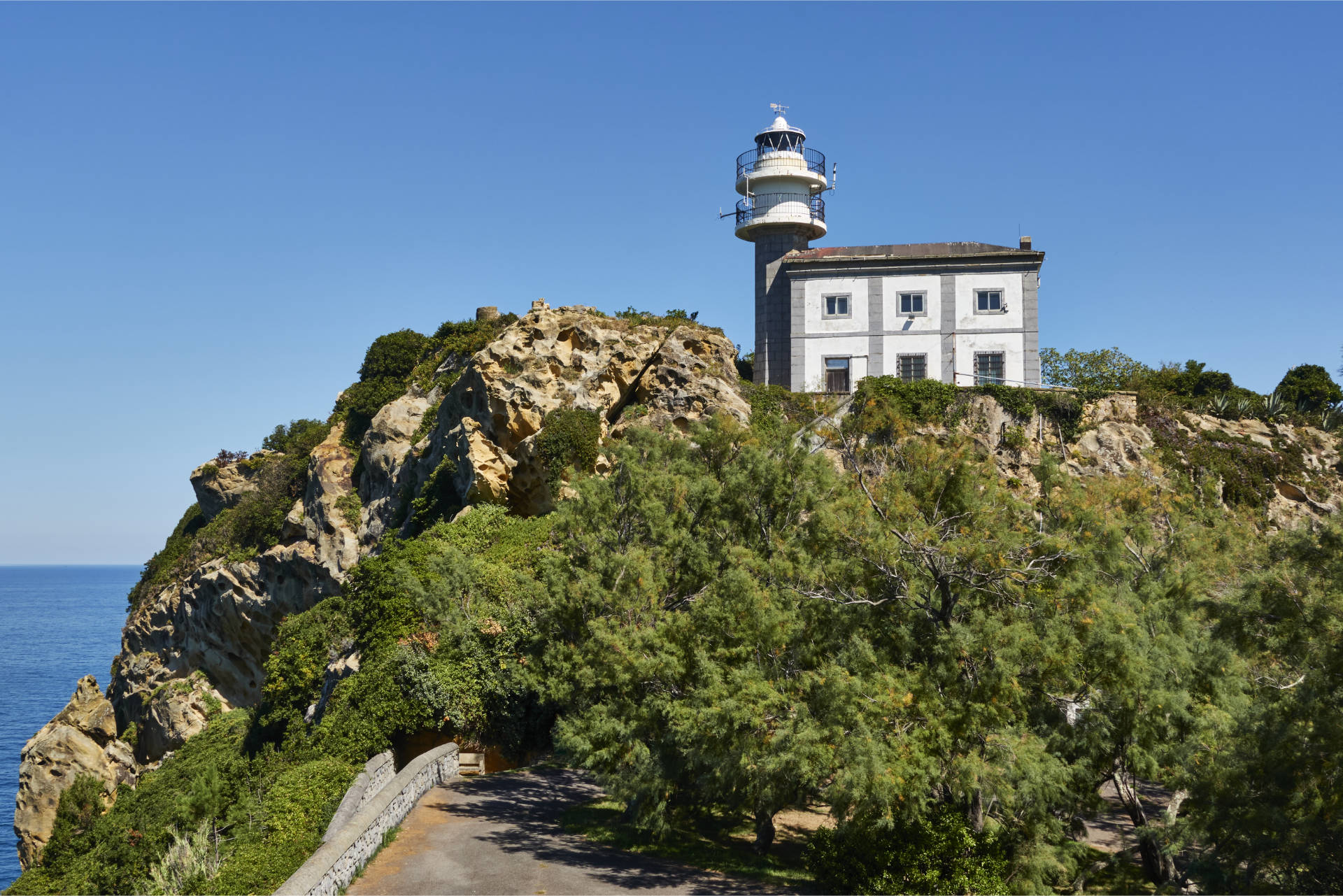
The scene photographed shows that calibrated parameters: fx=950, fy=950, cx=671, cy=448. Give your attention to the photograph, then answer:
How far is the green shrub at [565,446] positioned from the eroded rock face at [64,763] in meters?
25.2

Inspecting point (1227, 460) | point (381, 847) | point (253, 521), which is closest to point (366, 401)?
point (253, 521)

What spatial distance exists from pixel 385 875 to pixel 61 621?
219 metres

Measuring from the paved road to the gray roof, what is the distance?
1041 inches

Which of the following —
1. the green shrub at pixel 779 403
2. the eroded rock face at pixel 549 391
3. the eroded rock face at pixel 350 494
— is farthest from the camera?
the green shrub at pixel 779 403

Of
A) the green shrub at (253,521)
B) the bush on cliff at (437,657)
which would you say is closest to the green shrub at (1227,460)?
the bush on cliff at (437,657)

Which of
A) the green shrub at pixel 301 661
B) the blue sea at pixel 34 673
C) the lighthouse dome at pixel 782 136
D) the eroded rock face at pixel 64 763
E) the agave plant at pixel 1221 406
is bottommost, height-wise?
the blue sea at pixel 34 673

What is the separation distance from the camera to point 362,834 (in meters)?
15.5

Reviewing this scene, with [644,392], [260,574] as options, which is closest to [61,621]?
[260,574]

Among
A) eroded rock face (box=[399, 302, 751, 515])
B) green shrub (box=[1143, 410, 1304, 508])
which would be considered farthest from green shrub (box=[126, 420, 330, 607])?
green shrub (box=[1143, 410, 1304, 508])

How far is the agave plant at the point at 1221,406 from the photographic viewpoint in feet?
137

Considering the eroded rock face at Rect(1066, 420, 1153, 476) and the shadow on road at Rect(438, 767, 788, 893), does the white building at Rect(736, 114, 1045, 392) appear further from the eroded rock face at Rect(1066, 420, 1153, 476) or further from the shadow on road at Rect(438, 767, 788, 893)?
the shadow on road at Rect(438, 767, 788, 893)

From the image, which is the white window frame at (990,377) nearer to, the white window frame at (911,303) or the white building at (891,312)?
the white building at (891,312)

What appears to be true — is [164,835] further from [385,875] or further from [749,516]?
[749,516]

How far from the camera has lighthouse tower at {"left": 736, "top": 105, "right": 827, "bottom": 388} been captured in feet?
136
